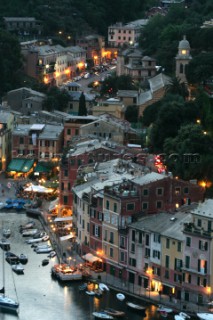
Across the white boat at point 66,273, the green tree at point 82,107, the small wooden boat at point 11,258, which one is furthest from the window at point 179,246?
the green tree at point 82,107

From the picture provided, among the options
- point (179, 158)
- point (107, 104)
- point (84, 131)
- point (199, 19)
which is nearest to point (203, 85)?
point (107, 104)

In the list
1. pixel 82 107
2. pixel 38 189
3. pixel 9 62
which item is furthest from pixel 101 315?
pixel 9 62

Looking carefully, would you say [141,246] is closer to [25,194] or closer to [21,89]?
[25,194]

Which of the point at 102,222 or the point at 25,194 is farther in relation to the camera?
the point at 25,194

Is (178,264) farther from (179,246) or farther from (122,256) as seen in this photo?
(122,256)

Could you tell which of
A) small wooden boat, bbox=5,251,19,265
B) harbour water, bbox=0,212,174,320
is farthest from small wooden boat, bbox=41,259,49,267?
small wooden boat, bbox=5,251,19,265

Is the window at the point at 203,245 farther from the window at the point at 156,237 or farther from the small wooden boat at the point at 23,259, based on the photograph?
the small wooden boat at the point at 23,259

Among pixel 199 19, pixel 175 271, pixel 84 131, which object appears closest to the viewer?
pixel 175 271
